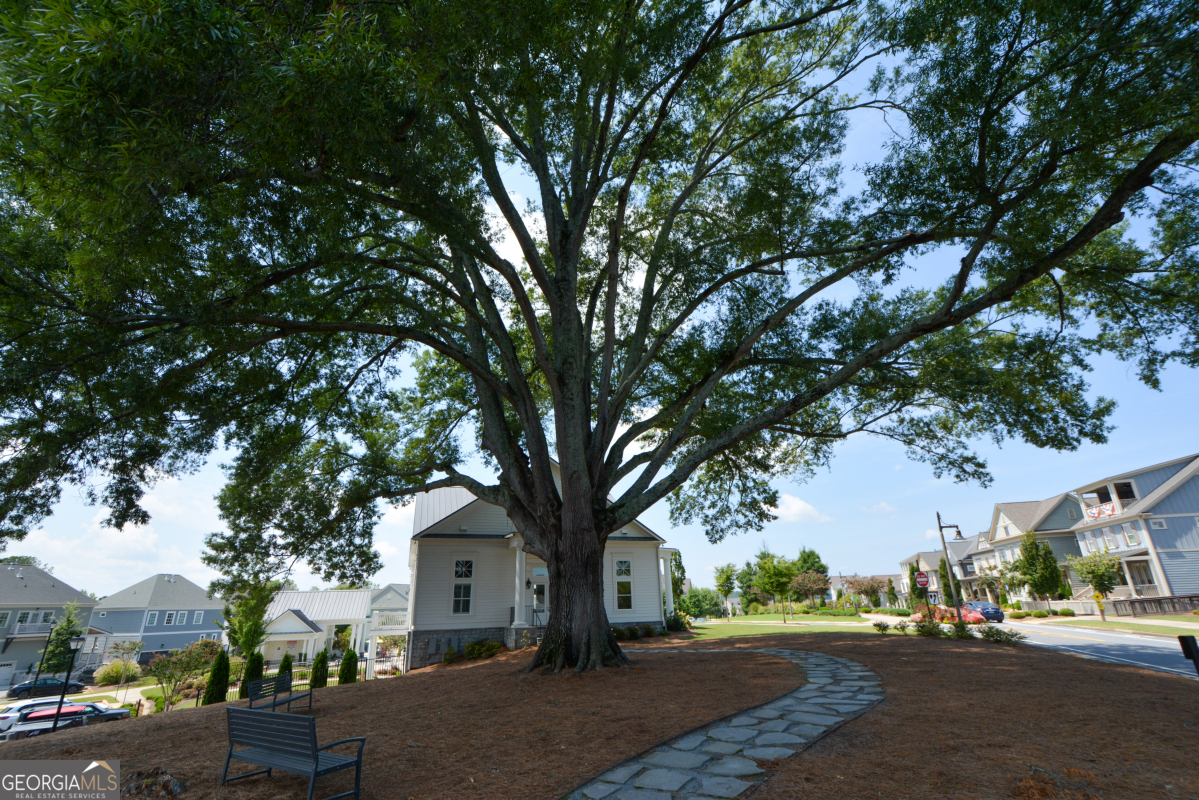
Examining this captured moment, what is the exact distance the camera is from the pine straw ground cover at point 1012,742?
3588 millimetres

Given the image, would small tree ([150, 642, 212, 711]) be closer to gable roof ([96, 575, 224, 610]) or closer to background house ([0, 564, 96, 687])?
background house ([0, 564, 96, 687])

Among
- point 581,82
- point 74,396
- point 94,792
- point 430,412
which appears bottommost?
point 94,792

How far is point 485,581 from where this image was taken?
61.8 ft

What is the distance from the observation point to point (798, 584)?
131ft

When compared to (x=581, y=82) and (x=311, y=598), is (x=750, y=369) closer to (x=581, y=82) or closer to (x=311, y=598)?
(x=581, y=82)

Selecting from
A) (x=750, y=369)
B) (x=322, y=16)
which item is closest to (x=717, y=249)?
(x=750, y=369)

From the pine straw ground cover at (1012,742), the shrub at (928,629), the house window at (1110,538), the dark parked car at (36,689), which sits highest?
the house window at (1110,538)

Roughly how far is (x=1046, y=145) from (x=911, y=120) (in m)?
1.99

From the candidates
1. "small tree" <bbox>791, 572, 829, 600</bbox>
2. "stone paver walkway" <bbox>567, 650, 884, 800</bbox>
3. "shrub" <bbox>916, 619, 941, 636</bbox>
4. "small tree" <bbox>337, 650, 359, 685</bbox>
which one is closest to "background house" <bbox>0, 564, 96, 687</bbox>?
"small tree" <bbox>337, 650, 359, 685</bbox>

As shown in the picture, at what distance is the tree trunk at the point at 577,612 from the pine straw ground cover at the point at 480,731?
46cm

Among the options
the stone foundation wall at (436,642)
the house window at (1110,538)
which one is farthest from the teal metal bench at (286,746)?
the house window at (1110,538)

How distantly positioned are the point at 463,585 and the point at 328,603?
3235 centimetres

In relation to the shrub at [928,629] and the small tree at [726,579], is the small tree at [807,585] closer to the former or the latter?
the small tree at [726,579]

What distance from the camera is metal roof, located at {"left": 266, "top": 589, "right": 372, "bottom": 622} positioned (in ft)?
137
